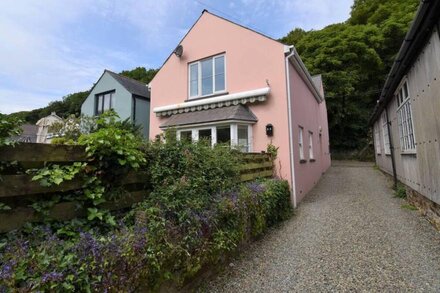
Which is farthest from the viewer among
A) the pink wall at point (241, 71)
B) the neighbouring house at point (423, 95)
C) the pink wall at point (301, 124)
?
the pink wall at point (301, 124)

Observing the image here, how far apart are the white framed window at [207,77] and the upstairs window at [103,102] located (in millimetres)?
10523

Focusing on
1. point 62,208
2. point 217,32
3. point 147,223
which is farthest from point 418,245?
point 217,32

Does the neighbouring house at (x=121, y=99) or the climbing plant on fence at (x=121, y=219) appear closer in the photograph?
the climbing plant on fence at (x=121, y=219)

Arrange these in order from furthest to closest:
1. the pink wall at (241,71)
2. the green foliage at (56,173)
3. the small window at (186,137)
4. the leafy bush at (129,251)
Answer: the pink wall at (241,71)
the small window at (186,137)
the green foliage at (56,173)
the leafy bush at (129,251)

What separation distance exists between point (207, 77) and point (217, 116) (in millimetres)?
2381

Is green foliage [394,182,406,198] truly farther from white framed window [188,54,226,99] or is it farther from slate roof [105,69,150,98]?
slate roof [105,69,150,98]

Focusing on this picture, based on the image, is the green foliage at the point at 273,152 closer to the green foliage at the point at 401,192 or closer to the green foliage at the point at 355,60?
the green foliage at the point at 401,192

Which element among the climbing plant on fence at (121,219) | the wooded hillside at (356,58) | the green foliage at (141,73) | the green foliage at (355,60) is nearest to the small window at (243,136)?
the climbing plant on fence at (121,219)

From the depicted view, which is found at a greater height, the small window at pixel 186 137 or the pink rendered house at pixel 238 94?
the pink rendered house at pixel 238 94

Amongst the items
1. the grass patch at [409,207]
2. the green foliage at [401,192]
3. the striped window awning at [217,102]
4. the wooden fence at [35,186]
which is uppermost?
the striped window awning at [217,102]

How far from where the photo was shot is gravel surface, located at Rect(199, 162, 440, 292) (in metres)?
3.51

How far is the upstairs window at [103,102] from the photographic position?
61.6ft

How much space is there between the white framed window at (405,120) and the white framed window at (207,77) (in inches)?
236

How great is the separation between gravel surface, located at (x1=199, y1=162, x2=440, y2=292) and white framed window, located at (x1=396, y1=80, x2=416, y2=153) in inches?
76.6
